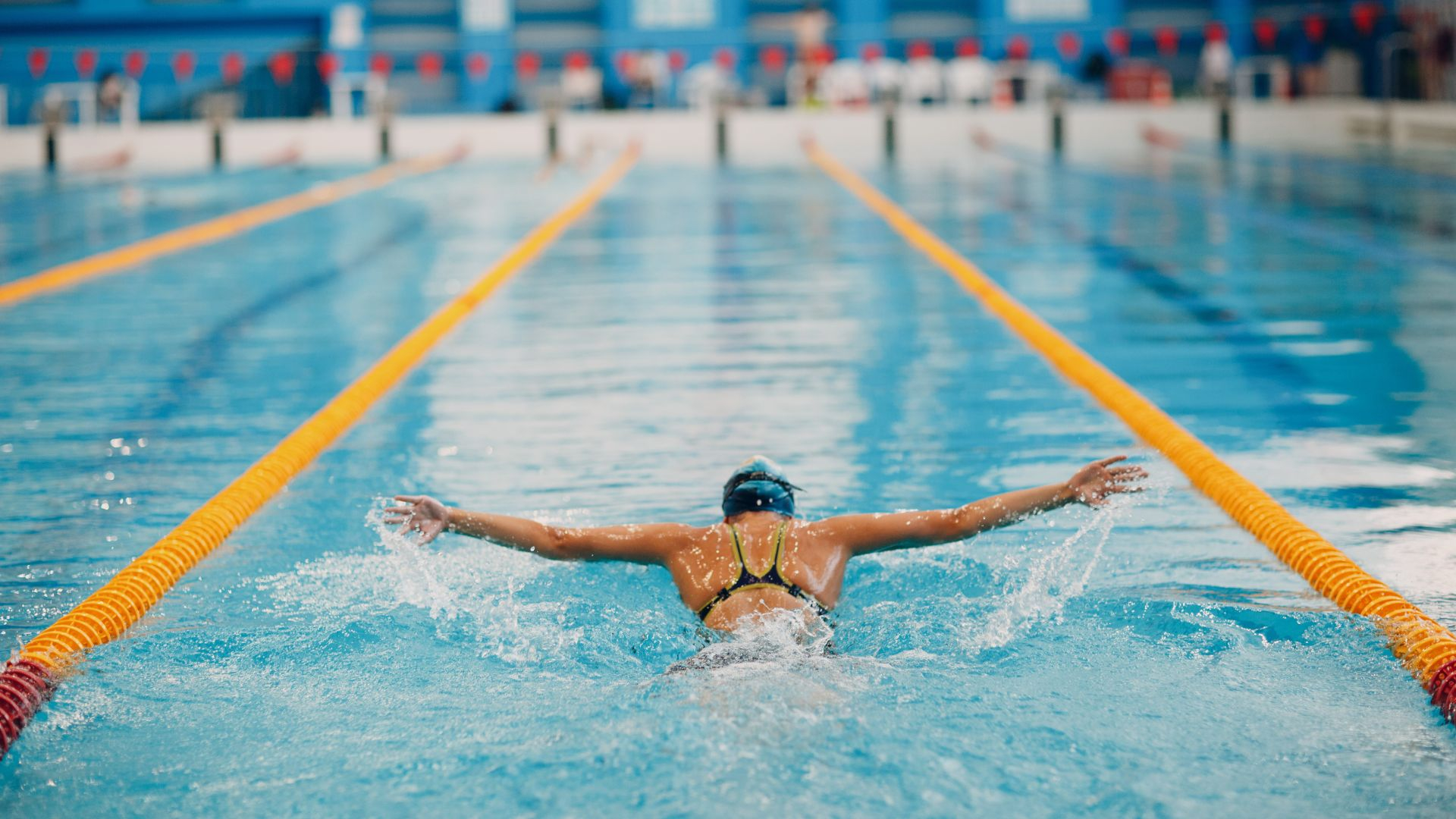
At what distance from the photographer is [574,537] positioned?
3.89m

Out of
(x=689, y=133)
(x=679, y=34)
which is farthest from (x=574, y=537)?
(x=679, y=34)

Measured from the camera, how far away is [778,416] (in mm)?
6004

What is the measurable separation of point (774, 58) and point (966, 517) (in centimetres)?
2426

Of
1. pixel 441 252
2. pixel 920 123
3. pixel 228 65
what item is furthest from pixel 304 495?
pixel 228 65

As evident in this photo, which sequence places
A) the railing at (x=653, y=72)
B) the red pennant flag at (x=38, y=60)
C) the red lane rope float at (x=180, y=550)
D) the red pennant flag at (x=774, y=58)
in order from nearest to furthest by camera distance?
the red lane rope float at (x=180, y=550) < the red pennant flag at (x=38, y=60) < the railing at (x=653, y=72) < the red pennant flag at (x=774, y=58)

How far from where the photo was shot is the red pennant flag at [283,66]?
2569 centimetres

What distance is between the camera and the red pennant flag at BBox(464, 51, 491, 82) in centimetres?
2711

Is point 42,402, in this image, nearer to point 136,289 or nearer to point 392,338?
point 392,338

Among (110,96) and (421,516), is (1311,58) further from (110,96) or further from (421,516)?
(421,516)

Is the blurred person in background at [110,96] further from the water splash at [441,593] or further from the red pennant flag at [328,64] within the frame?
the water splash at [441,593]

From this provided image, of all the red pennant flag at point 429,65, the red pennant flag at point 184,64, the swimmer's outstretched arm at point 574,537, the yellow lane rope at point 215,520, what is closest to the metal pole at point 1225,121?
the red pennant flag at point 429,65

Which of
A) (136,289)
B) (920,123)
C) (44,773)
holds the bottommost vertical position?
(44,773)

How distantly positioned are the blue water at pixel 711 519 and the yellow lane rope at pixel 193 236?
15.2 inches

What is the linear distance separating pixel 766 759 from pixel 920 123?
71.3ft
